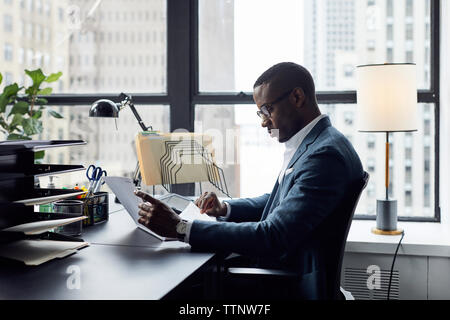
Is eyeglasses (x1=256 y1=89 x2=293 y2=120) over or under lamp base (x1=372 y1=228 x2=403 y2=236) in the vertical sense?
over

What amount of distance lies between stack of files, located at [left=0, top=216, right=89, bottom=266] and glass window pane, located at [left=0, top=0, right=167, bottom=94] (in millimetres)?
1650

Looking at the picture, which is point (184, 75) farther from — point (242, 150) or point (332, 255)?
point (332, 255)

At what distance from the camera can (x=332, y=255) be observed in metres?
1.46

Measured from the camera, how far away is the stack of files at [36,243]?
132 cm

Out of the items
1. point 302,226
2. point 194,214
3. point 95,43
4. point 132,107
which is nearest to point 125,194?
point 194,214

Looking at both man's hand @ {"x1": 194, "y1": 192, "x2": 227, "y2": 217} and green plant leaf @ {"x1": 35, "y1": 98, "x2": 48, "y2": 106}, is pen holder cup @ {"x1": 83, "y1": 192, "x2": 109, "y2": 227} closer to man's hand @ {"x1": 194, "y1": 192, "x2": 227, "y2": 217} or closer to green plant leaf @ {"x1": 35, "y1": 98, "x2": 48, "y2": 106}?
man's hand @ {"x1": 194, "y1": 192, "x2": 227, "y2": 217}

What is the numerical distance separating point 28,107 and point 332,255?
2.23 metres

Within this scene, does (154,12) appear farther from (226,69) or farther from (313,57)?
(313,57)

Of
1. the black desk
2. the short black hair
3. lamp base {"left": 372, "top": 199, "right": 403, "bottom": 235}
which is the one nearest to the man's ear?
the short black hair

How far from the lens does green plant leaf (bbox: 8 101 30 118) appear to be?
9.78 ft

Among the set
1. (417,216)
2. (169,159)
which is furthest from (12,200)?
(417,216)

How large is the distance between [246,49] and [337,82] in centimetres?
55

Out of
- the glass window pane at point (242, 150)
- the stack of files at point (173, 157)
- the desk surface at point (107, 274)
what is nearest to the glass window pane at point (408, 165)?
the glass window pane at point (242, 150)

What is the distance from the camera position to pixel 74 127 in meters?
3.12
